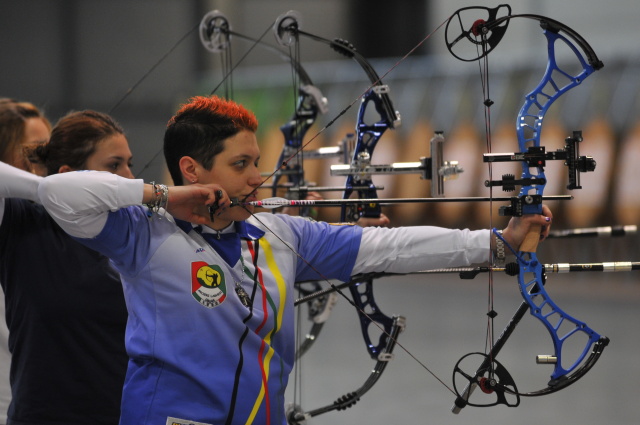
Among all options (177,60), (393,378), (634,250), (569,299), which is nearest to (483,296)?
(569,299)

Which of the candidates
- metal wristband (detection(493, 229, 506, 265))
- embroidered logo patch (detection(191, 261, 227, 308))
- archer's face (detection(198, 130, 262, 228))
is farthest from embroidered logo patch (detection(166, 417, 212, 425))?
metal wristband (detection(493, 229, 506, 265))

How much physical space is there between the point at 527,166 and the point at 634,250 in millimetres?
6798

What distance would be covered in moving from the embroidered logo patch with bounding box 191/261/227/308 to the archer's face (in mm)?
114

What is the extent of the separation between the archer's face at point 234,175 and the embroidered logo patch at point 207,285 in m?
0.11

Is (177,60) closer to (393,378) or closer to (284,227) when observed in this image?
(393,378)

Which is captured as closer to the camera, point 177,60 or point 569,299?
point 569,299

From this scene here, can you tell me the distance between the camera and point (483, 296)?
25.1 ft

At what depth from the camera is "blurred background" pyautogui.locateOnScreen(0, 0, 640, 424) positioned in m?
8.57

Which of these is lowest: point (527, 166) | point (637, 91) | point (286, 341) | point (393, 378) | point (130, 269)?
point (393, 378)

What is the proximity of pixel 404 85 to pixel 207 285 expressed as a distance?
30.1ft

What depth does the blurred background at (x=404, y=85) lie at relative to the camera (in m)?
8.57

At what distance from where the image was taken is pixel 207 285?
1.60 metres

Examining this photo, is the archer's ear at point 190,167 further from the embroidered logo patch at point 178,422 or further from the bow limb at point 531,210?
the bow limb at point 531,210

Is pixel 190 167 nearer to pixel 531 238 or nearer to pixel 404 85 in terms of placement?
pixel 531 238
